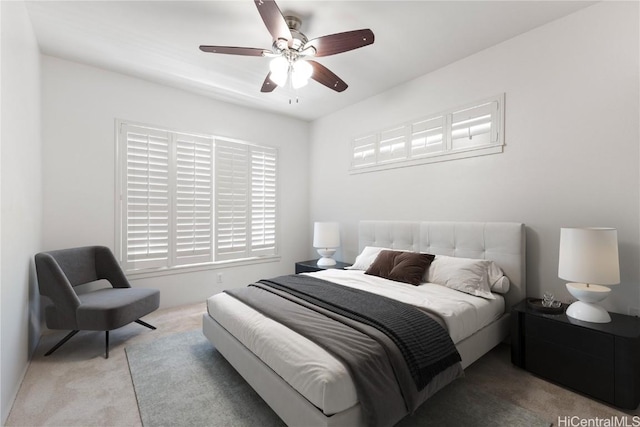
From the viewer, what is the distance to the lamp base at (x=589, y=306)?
6.64 feet

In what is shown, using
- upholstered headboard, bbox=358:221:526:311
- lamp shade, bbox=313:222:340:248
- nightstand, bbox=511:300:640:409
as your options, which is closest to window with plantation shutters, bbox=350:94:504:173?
upholstered headboard, bbox=358:221:526:311

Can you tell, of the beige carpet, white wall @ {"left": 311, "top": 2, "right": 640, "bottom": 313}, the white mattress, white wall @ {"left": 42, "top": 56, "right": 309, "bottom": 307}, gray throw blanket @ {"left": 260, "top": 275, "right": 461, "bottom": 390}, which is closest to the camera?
the white mattress

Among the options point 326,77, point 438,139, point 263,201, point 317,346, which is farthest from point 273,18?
point 263,201

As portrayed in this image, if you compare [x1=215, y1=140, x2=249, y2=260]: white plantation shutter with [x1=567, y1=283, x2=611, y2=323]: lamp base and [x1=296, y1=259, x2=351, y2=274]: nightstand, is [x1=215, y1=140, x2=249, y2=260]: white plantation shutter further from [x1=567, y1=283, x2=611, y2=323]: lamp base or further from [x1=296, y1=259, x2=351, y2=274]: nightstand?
[x1=567, y1=283, x2=611, y2=323]: lamp base

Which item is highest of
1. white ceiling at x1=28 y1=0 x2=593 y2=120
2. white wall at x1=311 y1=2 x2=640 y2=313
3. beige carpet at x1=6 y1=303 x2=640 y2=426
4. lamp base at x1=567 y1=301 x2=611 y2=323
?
white ceiling at x1=28 y1=0 x2=593 y2=120

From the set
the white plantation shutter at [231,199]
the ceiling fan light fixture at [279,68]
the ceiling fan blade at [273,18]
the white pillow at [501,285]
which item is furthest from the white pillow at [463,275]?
the white plantation shutter at [231,199]

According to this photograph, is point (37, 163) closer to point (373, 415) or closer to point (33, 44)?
point (33, 44)

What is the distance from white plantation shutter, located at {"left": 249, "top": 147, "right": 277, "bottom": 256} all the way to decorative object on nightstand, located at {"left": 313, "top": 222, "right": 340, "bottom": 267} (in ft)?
2.87

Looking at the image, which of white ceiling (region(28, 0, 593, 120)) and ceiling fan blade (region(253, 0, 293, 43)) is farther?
white ceiling (region(28, 0, 593, 120))

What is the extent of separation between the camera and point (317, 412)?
1.38 metres

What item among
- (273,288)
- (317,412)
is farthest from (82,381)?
(317,412)

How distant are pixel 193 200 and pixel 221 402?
8.77ft

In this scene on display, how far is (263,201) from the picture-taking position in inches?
181

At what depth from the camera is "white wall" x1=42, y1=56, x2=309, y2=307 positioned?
10.00 feet
